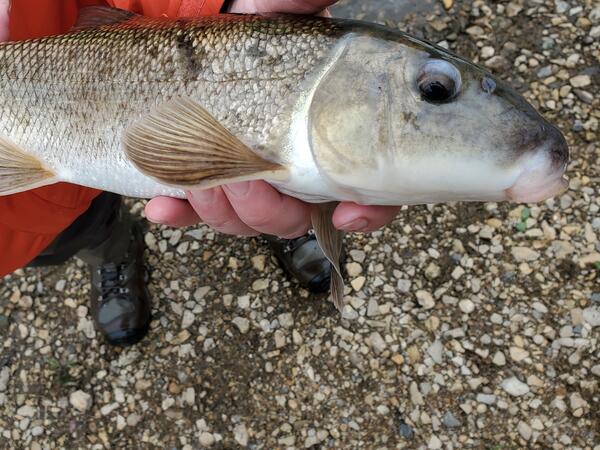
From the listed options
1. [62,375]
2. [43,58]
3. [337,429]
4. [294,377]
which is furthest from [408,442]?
[43,58]

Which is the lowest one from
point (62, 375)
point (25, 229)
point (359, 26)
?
point (62, 375)

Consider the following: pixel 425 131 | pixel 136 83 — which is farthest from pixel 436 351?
pixel 136 83

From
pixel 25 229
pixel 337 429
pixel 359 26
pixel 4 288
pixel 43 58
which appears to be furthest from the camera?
pixel 4 288

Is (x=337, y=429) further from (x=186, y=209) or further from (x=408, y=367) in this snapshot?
(x=186, y=209)

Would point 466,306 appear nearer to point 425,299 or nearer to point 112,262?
point 425,299

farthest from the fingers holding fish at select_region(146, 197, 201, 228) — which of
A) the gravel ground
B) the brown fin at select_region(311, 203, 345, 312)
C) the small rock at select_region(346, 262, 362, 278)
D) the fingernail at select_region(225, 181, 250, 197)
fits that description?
the small rock at select_region(346, 262, 362, 278)

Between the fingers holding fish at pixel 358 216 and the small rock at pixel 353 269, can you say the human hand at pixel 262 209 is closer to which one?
the fingers holding fish at pixel 358 216

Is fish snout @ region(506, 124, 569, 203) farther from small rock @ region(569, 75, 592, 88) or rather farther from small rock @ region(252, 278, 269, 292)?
small rock @ region(569, 75, 592, 88)
